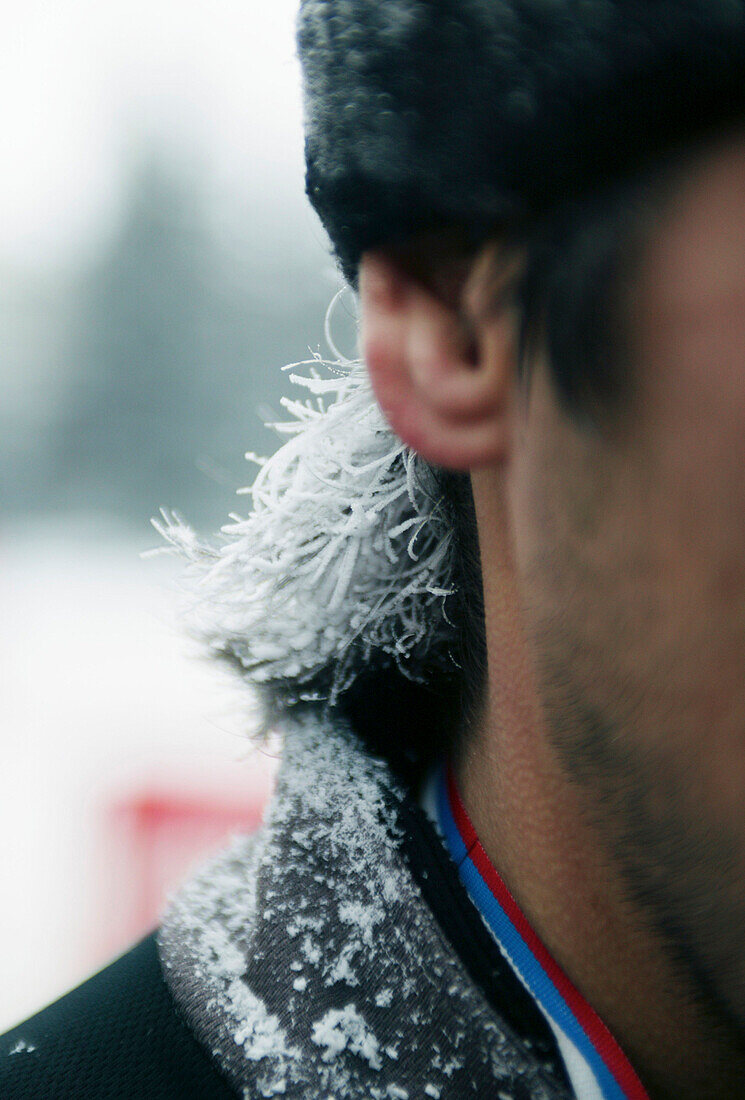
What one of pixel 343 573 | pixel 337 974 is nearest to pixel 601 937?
pixel 337 974

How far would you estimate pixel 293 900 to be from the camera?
3.79ft

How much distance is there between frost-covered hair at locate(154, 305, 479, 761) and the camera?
4.41ft

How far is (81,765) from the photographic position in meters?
6.09

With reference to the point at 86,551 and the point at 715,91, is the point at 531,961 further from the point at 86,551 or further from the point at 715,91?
the point at 86,551

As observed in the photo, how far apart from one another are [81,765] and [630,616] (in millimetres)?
5628

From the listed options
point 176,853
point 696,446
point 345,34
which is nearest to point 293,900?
point 696,446

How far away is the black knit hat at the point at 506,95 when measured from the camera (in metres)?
0.86

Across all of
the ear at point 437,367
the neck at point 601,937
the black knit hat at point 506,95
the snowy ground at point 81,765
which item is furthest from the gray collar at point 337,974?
the snowy ground at point 81,765

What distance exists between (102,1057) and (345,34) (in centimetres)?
116

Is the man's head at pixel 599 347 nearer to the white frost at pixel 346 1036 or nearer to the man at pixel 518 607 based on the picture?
the man at pixel 518 607

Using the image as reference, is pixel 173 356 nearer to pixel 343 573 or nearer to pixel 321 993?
pixel 343 573

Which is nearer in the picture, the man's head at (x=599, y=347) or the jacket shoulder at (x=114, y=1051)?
the man's head at (x=599, y=347)

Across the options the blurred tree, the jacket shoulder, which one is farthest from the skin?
the blurred tree

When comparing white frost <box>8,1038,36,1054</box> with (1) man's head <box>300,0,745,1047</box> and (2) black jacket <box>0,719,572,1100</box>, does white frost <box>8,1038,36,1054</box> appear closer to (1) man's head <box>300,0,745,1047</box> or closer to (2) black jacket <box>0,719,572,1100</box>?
(2) black jacket <box>0,719,572,1100</box>
